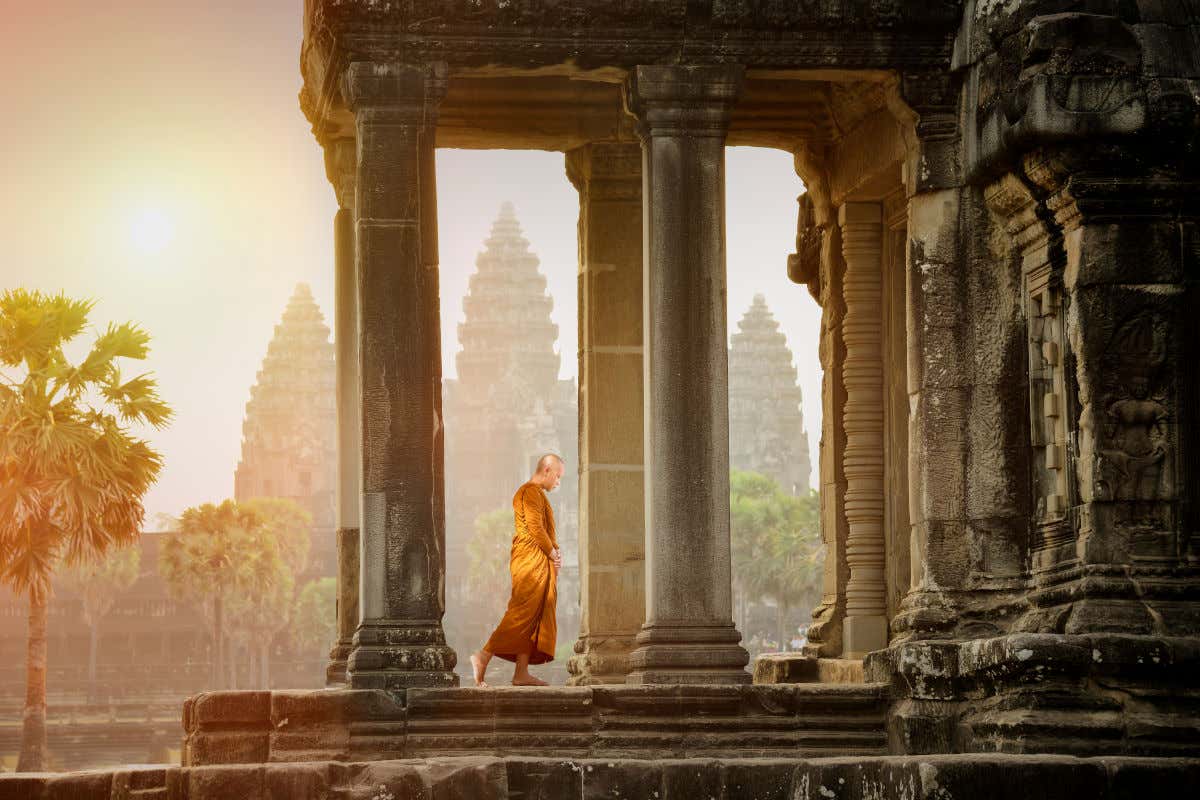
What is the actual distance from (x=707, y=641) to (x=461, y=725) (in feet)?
5.52

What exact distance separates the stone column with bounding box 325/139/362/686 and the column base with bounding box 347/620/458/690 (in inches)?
91.5

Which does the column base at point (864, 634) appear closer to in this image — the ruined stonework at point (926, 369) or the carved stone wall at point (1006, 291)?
the carved stone wall at point (1006, 291)

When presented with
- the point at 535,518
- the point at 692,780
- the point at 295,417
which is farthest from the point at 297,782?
the point at 295,417

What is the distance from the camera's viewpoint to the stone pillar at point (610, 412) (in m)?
17.7

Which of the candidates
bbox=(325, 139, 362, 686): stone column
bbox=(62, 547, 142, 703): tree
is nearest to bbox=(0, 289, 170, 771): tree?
bbox=(325, 139, 362, 686): stone column

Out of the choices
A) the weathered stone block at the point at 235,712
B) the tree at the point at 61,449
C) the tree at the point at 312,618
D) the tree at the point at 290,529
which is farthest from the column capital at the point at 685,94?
the tree at the point at 290,529

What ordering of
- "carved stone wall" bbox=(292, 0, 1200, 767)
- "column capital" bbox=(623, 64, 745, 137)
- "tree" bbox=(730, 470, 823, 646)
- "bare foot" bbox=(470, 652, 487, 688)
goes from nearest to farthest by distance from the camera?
"carved stone wall" bbox=(292, 0, 1200, 767)
"column capital" bbox=(623, 64, 745, 137)
"bare foot" bbox=(470, 652, 487, 688)
"tree" bbox=(730, 470, 823, 646)

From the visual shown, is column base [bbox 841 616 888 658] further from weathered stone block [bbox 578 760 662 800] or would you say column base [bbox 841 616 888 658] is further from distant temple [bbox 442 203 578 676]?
distant temple [bbox 442 203 578 676]

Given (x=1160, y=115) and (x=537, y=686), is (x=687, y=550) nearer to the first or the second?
(x=537, y=686)

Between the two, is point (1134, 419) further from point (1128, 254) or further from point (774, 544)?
point (774, 544)

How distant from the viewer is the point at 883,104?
1669 cm

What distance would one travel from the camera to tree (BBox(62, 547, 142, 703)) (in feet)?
265

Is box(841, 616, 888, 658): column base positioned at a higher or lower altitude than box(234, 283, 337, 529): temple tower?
lower

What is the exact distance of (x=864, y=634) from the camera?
57.8 feet
